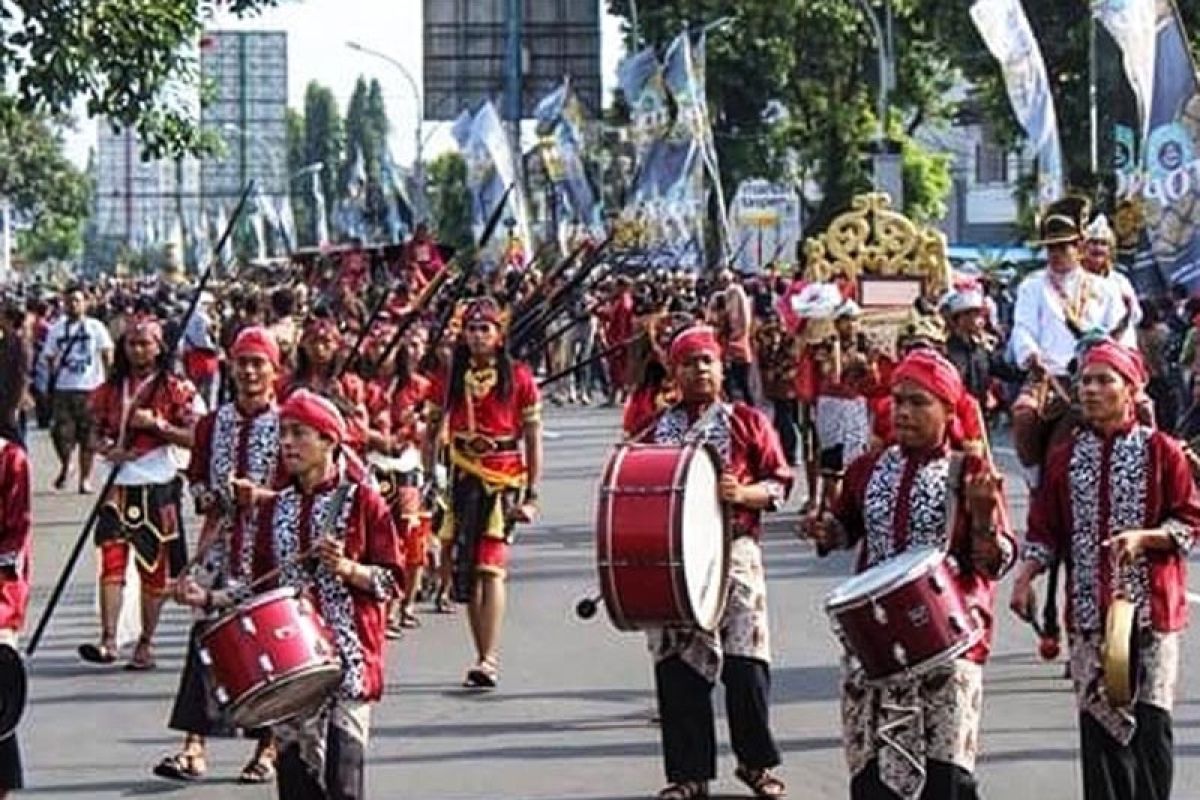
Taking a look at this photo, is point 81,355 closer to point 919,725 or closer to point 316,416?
point 316,416

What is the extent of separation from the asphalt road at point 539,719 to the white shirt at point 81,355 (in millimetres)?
9988

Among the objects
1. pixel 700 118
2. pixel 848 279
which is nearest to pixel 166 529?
pixel 848 279

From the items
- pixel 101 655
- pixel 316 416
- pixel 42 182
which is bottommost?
pixel 101 655

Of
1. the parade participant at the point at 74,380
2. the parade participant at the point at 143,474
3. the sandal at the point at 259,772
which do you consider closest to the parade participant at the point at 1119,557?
the sandal at the point at 259,772

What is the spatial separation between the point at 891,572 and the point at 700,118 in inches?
1496

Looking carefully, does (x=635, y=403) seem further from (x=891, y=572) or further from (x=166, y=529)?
(x=891, y=572)

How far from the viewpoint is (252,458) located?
36.6ft

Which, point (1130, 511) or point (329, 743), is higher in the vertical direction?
point (1130, 511)

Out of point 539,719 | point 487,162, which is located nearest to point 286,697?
point 539,719

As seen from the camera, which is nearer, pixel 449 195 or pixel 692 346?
pixel 692 346

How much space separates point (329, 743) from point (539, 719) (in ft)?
13.3

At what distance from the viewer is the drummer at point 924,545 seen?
8500 millimetres

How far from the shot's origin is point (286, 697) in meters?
8.49

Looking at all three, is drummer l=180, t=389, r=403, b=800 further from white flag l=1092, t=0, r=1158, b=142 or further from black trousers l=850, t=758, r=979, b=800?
white flag l=1092, t=0, r=1158, b=142
